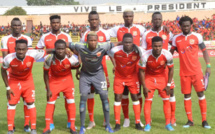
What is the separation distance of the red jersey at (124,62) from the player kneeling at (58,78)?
3.30 feet

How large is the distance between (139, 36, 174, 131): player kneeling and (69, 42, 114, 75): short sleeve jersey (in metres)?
0.99

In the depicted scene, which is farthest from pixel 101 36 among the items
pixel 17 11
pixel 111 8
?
pixel 111 8

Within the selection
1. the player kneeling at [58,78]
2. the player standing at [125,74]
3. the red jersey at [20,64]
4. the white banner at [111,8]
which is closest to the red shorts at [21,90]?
the red jersey at [20,64]

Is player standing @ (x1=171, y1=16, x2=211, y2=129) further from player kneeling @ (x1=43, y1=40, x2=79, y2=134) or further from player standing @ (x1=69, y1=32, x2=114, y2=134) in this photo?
player kneeling @ (x1=43, y1=40, x2=79, y2=134)

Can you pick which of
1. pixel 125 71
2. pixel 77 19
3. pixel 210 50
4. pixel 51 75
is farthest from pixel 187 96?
pixel 77 19

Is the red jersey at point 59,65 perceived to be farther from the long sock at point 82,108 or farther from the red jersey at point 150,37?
the red jersey at point 150,37

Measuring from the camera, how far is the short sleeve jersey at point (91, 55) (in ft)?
24.7

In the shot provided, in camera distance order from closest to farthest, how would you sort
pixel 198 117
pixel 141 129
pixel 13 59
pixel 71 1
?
pixel 13 59
pixel 141 129
pixel 198 117
pixel 71 1

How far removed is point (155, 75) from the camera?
787cm

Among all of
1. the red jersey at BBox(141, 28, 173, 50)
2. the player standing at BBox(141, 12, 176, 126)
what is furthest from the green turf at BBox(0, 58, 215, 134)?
the red jersey at BBox(141, 28, 173, 50)

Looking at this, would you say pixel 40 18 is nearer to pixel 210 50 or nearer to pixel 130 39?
pixel 210 50

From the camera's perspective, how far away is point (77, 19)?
60.5 m

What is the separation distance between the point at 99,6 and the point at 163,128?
6383 cm

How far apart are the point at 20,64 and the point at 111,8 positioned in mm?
63938
